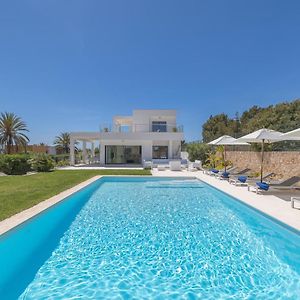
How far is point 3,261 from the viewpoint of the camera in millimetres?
4453

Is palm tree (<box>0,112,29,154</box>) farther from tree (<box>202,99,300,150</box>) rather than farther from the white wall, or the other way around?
tree (<box>202,99,300,150</box>)

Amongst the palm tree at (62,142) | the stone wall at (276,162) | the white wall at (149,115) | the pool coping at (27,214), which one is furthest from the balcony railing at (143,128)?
the palm tree at (62,142)

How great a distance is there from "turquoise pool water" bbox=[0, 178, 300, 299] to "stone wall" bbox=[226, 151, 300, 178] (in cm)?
719

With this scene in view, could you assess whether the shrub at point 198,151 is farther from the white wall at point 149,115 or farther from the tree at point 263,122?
the white wall at point 149,115

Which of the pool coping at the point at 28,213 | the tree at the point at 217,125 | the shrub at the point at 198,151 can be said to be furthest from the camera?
the tree at the point at 217,125

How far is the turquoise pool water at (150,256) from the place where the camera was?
149 inches

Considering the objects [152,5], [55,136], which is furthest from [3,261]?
[55,136]

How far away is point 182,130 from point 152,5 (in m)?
14.4

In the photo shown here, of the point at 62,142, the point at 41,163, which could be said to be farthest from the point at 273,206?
the point at 62,142

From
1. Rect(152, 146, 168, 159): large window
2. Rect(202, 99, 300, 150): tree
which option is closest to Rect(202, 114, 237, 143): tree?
Rect(202, 99, 300, 150): tree

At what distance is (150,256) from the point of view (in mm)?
4938

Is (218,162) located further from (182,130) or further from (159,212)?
(159,212)

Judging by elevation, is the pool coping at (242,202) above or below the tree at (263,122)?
below

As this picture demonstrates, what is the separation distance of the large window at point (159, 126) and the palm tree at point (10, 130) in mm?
17221
